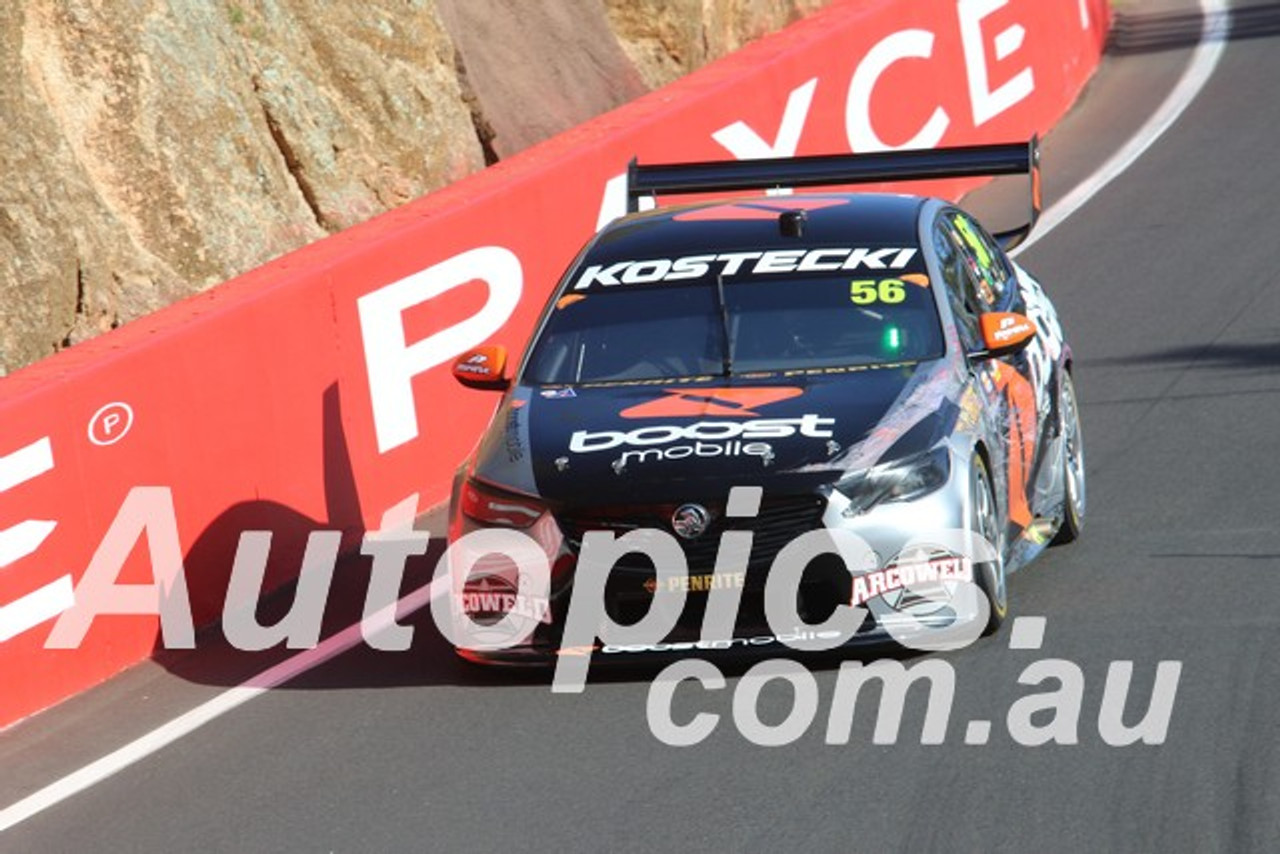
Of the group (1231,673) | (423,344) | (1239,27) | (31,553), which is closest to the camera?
(1231,673)

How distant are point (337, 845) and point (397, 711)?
5.21 ft

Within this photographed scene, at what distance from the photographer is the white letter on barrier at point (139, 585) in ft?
32.9

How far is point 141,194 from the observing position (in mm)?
15148

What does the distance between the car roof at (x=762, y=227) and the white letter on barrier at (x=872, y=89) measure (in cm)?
744

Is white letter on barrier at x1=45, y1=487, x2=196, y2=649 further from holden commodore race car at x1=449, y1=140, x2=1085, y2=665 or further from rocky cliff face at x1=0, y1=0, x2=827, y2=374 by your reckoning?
rocky cliff face at x1=0, y1=0, x2=827, y2=374

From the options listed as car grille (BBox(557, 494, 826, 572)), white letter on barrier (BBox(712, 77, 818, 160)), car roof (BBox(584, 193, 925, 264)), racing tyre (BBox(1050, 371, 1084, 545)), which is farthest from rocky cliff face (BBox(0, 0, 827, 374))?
car grille (BBox(557, 494, 826, 572))

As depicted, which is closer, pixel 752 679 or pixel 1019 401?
pixel 752 679

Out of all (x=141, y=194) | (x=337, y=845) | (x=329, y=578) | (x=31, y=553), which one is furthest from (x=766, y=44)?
(x=337, y=845)

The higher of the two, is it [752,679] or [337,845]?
[337,845]

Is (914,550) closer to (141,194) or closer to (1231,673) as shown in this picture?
(1231,673)

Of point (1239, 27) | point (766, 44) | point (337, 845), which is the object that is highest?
point (337, 845)

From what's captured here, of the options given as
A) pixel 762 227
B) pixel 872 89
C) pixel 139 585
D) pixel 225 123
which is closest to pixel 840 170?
pixel 762 227

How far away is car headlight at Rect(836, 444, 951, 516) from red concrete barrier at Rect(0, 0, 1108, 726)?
321 centimetres

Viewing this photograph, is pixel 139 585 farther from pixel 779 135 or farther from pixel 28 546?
pixel 779 135
